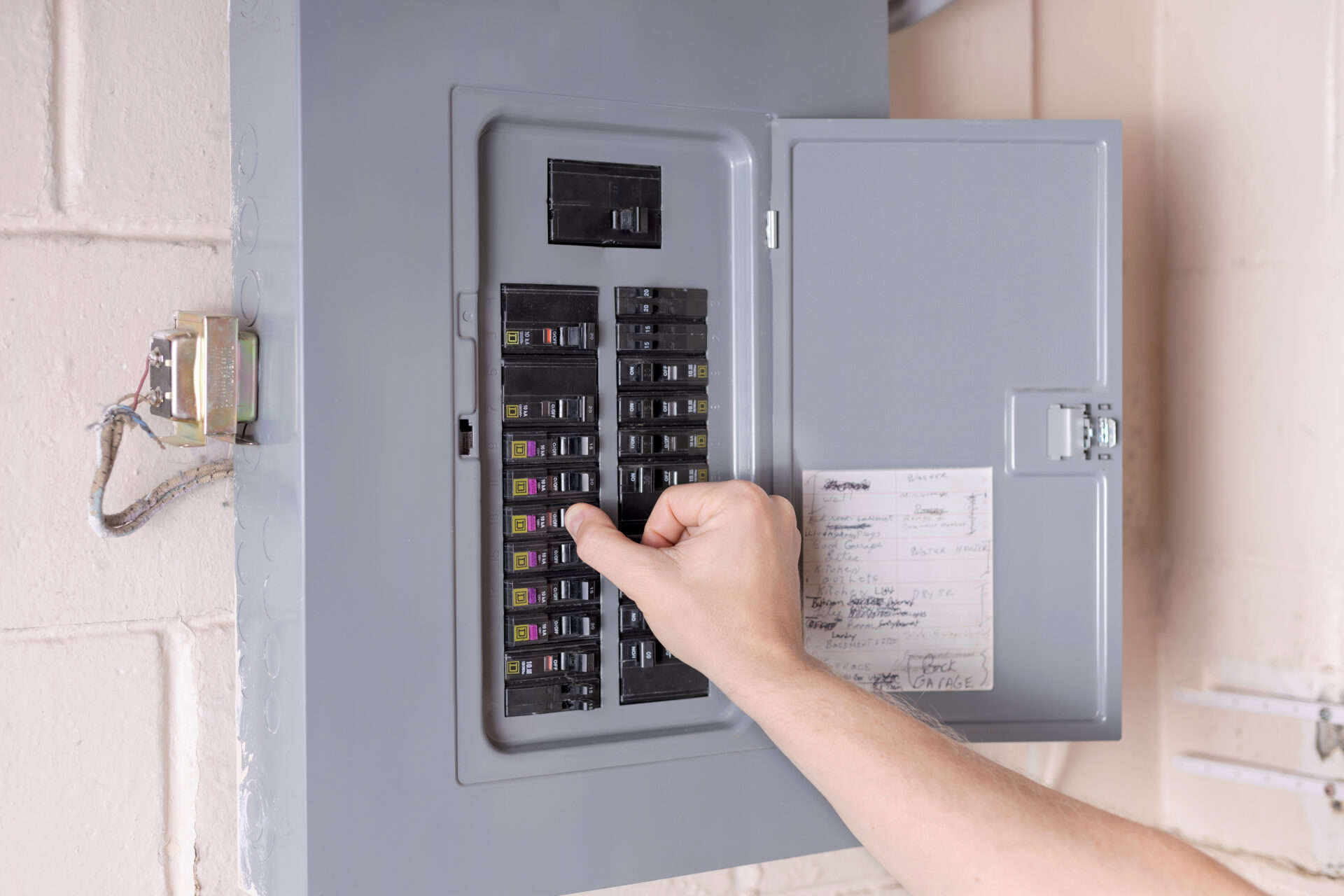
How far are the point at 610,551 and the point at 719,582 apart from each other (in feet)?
0.27

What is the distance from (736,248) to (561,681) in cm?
38

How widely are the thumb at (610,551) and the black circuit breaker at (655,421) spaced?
1.4 inches

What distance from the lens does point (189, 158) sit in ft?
2.93

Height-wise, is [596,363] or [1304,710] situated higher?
[596,363]

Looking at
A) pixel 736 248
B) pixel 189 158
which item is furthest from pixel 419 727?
pixel 189 158

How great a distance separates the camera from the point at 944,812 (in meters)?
0.62

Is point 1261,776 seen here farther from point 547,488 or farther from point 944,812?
point 547,488

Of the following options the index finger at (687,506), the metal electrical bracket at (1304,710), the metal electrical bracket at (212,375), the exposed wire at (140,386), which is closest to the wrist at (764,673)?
the index finger at (687,506)

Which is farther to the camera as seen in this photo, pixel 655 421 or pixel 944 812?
pixel 655 421

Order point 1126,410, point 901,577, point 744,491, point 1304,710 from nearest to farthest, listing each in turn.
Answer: point 744,491 < point 901,577 < point 1304,710 < point 1126,410

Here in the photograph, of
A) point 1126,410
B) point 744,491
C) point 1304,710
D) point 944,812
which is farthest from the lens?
point 1126,410

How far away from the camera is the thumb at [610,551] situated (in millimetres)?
703

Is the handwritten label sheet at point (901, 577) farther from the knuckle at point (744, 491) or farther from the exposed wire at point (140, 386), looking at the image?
the exposed wire at point (140, 386)

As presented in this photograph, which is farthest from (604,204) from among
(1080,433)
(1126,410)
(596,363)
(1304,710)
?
(1304,710)
